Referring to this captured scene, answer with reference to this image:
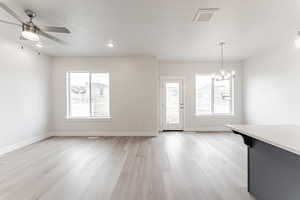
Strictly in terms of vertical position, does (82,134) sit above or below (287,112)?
below

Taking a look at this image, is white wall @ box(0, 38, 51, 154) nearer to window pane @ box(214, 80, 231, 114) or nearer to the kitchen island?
the kitchen island

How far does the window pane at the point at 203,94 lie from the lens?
694 cm

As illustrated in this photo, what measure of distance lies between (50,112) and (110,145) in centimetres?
280

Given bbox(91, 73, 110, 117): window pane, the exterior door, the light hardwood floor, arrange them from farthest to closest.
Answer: the exterior door → bbox(91, 73, 110, 117): window pane → the light hardwood floor

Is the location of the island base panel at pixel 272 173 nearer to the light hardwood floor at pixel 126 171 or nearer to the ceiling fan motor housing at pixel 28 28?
the light hardwood floor at pixel 126 171

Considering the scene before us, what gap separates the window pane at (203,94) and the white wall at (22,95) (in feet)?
18.2

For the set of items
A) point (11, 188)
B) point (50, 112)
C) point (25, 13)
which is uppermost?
point (25, 13)

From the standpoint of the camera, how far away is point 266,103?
5543mm

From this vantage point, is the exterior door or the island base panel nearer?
the island base panel

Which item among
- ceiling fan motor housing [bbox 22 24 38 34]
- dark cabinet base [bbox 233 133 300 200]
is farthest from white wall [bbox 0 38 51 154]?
dark cabinet base [bbox 233 133 300 200]

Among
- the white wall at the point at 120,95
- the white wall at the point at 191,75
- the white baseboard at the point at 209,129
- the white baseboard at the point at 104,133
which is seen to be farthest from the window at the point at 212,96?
the white baseboard at the point at 104,133

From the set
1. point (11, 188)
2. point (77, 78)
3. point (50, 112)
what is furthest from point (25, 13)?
point (50, 112)

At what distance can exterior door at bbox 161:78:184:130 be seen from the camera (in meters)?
6.89

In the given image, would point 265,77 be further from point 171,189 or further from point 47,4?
point 47,4
